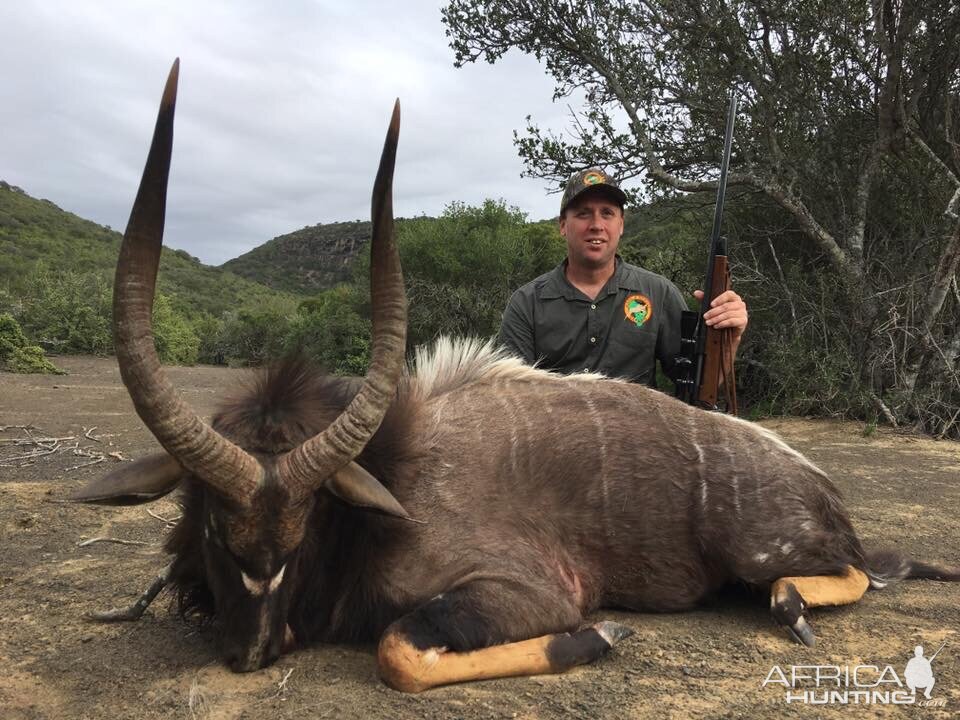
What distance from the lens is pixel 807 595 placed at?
10.9 feet

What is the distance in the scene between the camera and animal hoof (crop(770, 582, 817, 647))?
3.08 meters

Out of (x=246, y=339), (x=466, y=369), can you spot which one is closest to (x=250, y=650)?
(x=466, y=369)

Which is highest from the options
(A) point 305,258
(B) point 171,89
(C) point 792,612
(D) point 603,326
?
(A) point 305,258

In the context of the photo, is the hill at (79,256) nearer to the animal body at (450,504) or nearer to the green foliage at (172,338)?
the green foliage at (172,338)

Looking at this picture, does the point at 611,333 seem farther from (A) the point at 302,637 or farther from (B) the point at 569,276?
(A) the point at 302,637

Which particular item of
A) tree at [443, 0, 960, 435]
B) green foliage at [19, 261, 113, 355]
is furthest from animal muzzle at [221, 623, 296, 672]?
green foliage at [19, 261, 113, 355]

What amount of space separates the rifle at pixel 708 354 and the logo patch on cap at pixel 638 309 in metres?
0.26

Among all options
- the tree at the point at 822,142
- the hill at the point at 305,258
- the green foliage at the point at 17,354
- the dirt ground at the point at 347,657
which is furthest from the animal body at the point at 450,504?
the hill at the point at 305,258

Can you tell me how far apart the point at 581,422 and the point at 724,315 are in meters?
1.57

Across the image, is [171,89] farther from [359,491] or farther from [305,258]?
[305,258]

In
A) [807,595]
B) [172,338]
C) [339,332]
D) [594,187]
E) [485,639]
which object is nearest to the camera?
[485,639]

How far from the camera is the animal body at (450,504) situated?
257cm

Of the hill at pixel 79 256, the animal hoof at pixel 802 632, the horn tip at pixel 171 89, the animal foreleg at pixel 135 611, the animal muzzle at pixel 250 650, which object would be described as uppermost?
the hill at pixel 79 256

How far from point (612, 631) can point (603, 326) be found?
2.73 meters
